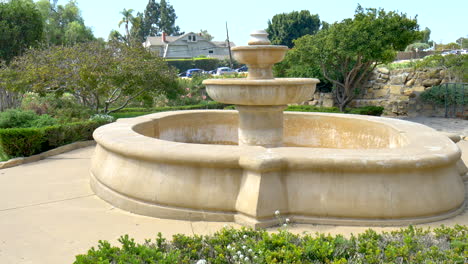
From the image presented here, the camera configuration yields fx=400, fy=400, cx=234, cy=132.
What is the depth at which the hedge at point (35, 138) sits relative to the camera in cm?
874

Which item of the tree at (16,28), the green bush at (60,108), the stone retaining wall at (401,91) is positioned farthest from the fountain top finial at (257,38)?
the tree at (16,28)

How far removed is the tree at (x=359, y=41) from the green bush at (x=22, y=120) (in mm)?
9950

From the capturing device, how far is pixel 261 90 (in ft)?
21.0

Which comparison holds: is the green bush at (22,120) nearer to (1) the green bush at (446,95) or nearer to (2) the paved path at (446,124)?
(2) the paved path at (446,124)

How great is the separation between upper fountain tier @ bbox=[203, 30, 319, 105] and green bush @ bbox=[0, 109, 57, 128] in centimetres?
563

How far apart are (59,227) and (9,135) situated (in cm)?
504

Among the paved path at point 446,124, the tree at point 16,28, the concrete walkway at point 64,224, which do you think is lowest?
the paved path at point 446,124

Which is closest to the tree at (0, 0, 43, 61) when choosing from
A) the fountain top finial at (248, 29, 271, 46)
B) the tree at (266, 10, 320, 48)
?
the fountain top finial at (248, 29, 271, 46)

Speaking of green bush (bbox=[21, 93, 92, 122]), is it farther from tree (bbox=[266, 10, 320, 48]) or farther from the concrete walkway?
tree (bbox=[266, 10, 320, 48])

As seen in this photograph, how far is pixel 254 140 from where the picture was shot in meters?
7.25

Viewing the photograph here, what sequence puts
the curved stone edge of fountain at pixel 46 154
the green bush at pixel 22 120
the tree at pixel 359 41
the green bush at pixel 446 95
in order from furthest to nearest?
the green bush at pixel 446 95, the tree at pixel 359 41, the green bush at pixel 22 120, the curved stone edge of fountain at pixel 46 154

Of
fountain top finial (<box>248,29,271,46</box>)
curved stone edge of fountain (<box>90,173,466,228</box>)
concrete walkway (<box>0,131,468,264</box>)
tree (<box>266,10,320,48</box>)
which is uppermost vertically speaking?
tree (<box>266,10,320,48</box>)

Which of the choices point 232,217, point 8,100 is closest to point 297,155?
point 232,217

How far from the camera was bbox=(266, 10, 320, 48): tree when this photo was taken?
60.8 meters
